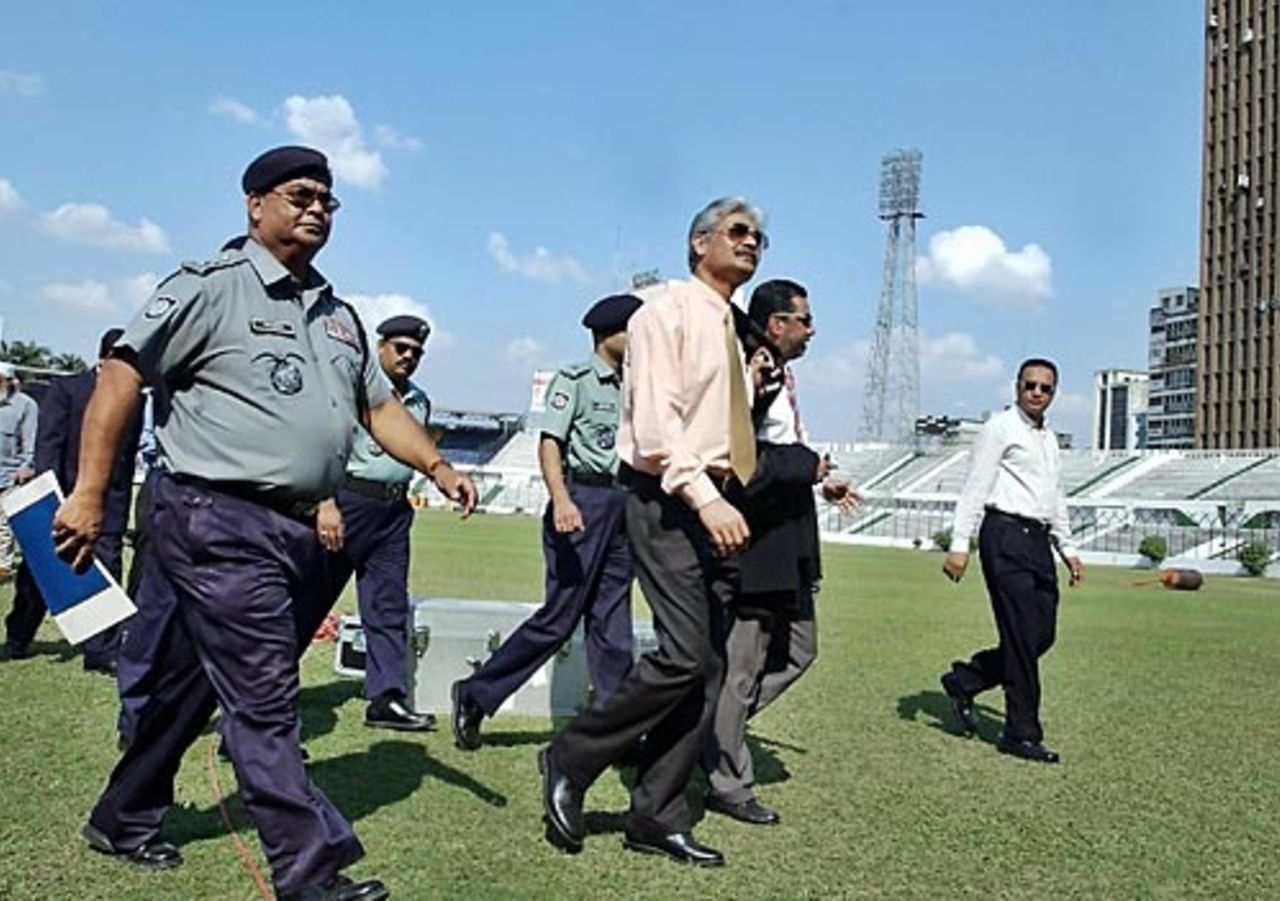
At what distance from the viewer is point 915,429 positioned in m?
82.6

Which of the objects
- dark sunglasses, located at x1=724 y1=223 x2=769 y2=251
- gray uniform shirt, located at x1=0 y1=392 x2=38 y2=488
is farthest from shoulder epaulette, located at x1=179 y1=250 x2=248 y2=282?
gray uniform shirt, located at x1=0 y1=392 x2=38 y2=488

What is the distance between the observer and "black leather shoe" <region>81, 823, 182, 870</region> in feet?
12.9

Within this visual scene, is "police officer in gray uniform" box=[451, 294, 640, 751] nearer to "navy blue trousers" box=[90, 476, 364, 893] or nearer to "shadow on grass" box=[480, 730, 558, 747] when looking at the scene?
"shadow on grass" box=[480, 730, 558, 747]

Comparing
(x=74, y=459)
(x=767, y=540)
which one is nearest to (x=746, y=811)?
(x=767, y=540)

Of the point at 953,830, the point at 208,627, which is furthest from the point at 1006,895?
the point at 208,627

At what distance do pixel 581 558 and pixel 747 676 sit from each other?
97cm

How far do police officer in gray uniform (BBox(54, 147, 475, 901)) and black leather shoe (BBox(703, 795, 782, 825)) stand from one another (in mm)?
1755

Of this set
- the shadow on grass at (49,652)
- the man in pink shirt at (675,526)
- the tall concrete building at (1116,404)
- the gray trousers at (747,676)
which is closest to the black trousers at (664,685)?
the man in pink shirt at (675,526)

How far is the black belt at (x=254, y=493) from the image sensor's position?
370cm

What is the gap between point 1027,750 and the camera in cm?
646

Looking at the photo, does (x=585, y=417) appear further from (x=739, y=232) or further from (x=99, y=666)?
(x=99, y=666)

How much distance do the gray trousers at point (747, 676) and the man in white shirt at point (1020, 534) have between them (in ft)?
4.19

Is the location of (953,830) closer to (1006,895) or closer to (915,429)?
(1006,895)

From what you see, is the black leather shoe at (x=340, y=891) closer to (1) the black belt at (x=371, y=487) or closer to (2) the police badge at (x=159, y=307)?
(2) the police badge at (x=159, y=307)
